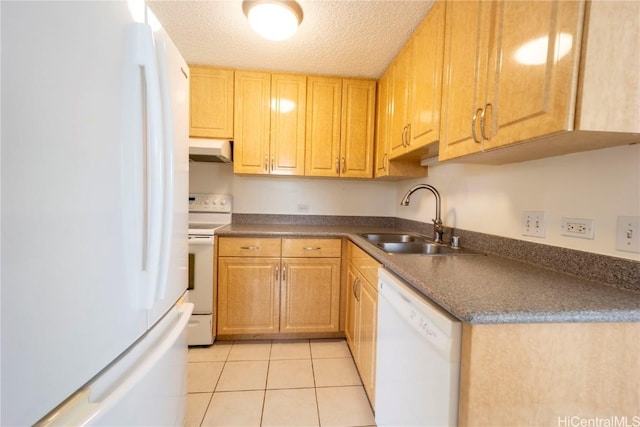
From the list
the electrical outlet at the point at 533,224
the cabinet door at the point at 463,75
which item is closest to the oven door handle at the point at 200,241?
the cabinet door at the point at 463,75

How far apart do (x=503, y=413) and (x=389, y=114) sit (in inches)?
74.8

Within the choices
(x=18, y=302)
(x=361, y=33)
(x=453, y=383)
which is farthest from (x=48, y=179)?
(x=361, y=33)

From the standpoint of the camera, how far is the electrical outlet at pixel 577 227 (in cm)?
96

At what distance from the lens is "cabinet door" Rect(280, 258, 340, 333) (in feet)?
6.97

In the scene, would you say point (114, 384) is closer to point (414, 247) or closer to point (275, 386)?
point (275, 386)

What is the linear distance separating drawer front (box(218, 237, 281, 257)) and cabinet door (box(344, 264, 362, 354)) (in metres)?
0.60

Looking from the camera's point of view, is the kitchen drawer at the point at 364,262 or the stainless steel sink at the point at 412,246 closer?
the kitchen drawer at the point at 364,262

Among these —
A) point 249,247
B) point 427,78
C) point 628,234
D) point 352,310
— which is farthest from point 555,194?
point 249,247

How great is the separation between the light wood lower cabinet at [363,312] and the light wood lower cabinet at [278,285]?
0.19m

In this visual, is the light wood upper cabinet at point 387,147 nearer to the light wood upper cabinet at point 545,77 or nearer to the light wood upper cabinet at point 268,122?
the light wood upper cabinet at point 268,122

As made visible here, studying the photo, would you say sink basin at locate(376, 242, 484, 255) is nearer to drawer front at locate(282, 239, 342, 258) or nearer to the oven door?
drawer front at locate(282, 239, 342, 258)

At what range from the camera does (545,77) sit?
762 millimetres

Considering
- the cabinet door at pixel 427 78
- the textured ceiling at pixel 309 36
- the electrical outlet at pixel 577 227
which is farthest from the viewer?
the textured ceiling at pixel 309 36

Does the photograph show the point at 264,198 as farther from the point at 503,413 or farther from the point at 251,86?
the point at 503,413
